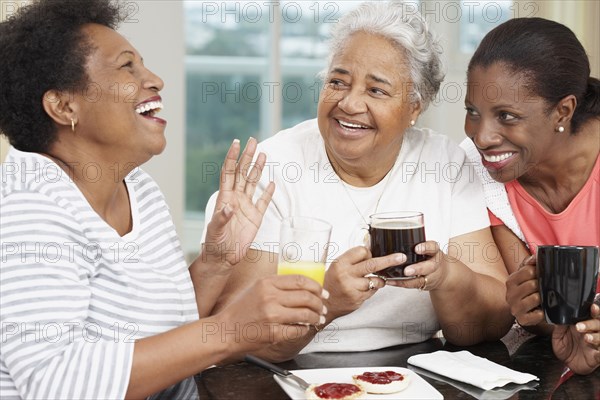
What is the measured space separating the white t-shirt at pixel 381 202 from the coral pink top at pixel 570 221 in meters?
0.12

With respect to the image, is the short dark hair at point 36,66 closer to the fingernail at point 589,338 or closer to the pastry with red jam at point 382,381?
the pastry with red jam at point 382,381

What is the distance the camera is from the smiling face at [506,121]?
2.11 metres

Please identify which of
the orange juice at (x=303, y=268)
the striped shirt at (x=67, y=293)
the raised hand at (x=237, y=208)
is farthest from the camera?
the raised hand at (x=237, y=208)

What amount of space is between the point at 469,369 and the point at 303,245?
0.47 meters

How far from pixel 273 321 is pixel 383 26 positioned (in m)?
1.00

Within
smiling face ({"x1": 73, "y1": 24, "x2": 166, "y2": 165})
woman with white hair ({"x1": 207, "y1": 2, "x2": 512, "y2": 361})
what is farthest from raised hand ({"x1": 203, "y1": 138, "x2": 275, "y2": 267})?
smiling face ({"x1": 73, "y1": 24, "x2": 166, "y2": 165})

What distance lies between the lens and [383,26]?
2.17m

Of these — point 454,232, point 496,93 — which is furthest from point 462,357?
point 496,93

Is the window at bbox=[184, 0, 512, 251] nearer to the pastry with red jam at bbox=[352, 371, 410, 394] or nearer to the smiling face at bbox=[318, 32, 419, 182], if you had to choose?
the smiling face at bbox=[318, 32, 419, 182]

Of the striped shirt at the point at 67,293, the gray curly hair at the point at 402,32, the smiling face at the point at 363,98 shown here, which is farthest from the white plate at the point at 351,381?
the gray curly hair at the point at 402,32

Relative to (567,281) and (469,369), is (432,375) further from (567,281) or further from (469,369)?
(567,281)

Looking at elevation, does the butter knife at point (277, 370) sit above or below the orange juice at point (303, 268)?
below

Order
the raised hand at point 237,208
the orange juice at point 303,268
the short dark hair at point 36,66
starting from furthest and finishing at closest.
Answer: the raised hand at point 237,208 < the short dark hair at point 36,66 < the orange juice at point 303,268

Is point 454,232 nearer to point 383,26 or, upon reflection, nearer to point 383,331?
point 383,331
